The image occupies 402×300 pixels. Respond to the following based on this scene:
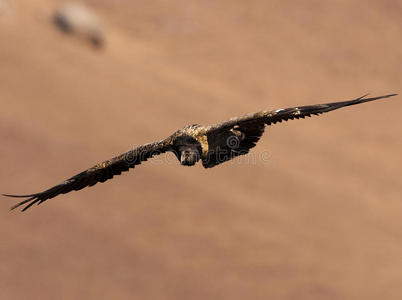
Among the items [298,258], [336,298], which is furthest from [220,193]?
[336,298]

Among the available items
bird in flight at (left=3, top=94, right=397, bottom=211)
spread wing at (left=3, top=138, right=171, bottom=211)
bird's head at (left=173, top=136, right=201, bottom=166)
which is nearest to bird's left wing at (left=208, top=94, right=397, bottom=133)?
bird in flight at (left=3, top=94, right=397, bottom=211)

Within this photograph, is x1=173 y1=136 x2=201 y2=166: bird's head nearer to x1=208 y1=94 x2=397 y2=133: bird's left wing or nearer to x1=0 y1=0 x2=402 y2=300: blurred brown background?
x1=208 y1=94 x2=397 y2=133: bird's left wing

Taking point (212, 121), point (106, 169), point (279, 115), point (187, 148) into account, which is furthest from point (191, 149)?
point (212, 121)

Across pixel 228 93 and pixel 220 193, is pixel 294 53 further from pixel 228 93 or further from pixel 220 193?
pixel 220 193

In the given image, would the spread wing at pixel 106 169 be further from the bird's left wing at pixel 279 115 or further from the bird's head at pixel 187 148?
the bird's left wing at pixel 279 115

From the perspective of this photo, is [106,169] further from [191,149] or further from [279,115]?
[279,115]

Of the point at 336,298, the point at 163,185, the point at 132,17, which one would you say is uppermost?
the point at 132,17

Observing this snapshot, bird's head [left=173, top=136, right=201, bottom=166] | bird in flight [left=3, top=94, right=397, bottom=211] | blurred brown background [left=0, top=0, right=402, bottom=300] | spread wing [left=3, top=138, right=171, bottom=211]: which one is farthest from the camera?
blurred brown background [left=0, top=0, right=402, bottom=300]
